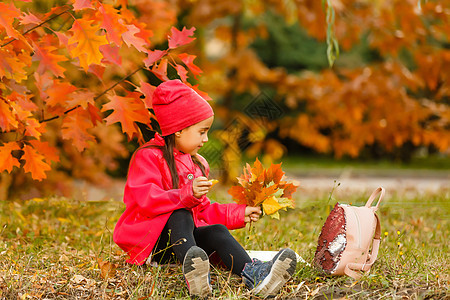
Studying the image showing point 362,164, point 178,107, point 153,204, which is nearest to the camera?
point 153,204

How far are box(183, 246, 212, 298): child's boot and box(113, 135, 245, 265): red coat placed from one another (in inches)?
10.3

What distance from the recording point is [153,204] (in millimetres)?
2363

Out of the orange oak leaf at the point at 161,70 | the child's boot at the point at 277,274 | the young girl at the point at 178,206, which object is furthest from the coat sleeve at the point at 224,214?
the orange oak leaf at the point at 161,70

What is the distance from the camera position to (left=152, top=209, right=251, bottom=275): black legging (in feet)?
7.64

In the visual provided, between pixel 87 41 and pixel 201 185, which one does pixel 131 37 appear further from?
pixel 201 185

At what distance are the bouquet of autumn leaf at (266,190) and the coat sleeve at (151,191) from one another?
Answer: 258 millimetres

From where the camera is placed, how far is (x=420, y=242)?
356cm

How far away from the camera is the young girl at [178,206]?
232 cm

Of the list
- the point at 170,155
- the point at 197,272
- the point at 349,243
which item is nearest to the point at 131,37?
the point at 170,155

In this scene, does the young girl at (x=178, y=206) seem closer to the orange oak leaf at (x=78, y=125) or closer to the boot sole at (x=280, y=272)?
the boot sole at (x=280, y=272)

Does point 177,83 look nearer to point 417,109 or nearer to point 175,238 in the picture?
point 175,238

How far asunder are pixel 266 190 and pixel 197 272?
20.0 inches

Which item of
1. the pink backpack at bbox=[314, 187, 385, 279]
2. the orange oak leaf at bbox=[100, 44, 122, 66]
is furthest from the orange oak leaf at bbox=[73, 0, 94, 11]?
the pink backpack at bbox=[314, 187, 385, 279]

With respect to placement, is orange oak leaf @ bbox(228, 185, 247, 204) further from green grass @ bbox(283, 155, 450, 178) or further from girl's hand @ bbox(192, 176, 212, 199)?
green grass @ bbox(283, 155, 450, 178)
